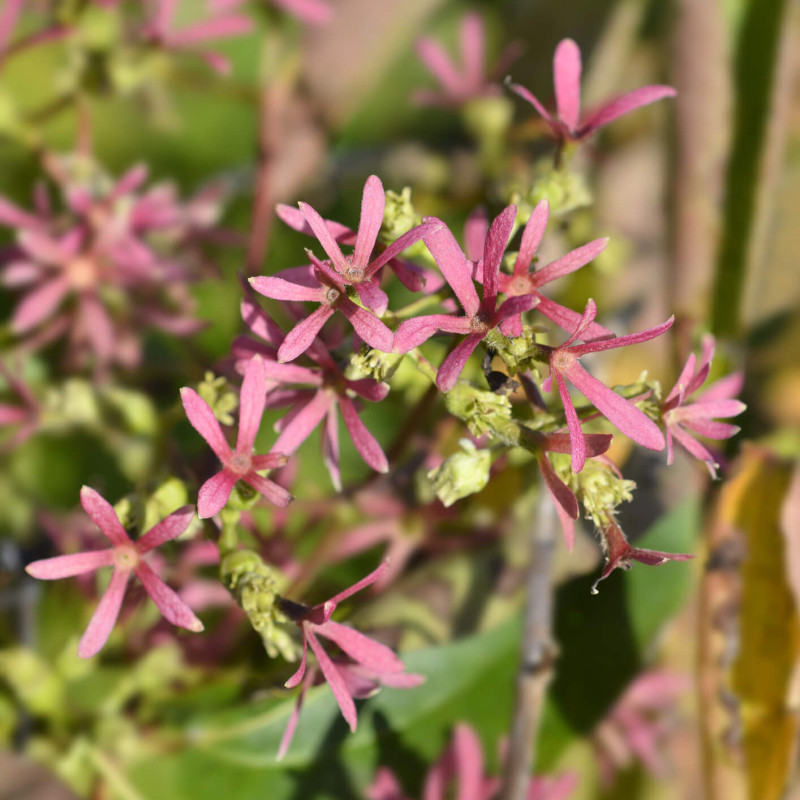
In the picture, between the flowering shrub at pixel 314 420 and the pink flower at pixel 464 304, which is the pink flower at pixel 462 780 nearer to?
the flowering shrub at pixel 314 420

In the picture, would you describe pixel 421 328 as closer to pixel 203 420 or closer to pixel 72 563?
pixel 203 420

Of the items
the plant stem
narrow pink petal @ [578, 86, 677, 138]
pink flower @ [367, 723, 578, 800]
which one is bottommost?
pink flower @ [367, 723, 578, 800]

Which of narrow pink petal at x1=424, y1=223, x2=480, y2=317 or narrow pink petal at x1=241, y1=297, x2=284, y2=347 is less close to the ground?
narrow pink petal at x1=424, y1=223, x2=480, y2=317

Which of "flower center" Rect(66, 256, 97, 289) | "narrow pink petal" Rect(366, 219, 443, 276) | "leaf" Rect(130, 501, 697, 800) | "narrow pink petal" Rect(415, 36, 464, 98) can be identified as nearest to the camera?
"narrow pink petal" Rect(366, 219, 443, 276)

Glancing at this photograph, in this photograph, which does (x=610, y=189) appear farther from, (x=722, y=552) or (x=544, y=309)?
(x=544, y=309)

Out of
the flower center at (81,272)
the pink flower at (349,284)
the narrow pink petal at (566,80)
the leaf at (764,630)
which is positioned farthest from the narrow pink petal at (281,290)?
the leaf at (764,630)

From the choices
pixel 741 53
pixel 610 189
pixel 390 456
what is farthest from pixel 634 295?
pixel 390 456

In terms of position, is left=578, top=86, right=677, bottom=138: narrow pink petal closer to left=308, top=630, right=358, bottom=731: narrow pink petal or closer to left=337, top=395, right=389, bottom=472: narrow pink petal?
left=337, top=395, right=389, bottom=472: narrow pink petal

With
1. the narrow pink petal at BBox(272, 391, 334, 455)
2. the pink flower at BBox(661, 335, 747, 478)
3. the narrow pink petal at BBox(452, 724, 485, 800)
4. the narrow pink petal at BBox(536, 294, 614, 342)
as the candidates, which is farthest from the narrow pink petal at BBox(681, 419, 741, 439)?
the narrow pink petal at BBox(452, 724, 485, 800)
